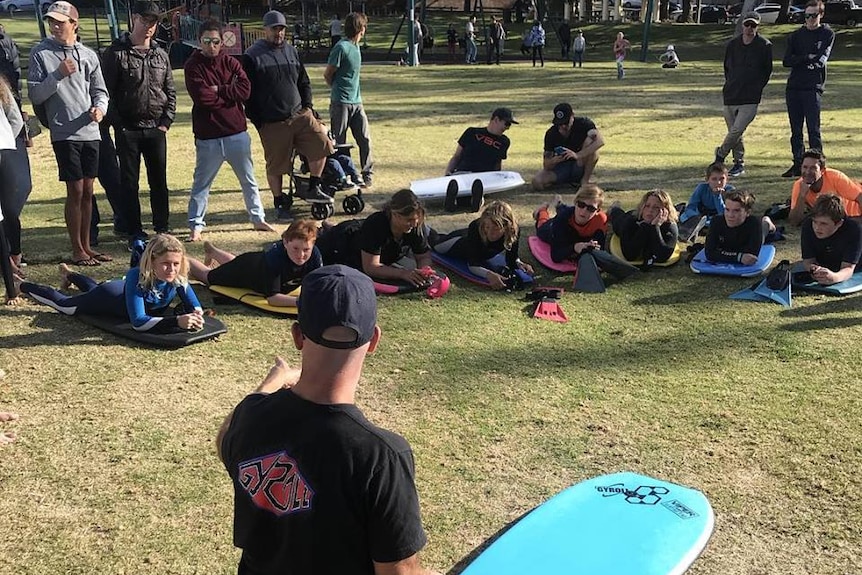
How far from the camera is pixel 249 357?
507 centimetres

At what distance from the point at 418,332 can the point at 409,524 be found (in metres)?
3.71

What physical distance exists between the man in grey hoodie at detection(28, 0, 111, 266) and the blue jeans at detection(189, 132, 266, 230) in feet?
3.39

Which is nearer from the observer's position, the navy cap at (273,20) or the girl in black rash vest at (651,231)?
the girl in black rash vest at (651,231)

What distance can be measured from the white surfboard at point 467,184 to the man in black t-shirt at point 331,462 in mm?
6890

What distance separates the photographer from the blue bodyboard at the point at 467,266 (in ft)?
21.1

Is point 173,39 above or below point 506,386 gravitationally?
above

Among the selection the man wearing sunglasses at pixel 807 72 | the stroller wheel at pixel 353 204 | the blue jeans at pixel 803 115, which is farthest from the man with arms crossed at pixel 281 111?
the blue jeans at pixel 803 115

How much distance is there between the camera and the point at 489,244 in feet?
21.4

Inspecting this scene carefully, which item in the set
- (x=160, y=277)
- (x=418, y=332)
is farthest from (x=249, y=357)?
(x=418, y=332)

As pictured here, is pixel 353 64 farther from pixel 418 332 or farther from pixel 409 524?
pixel 409 524

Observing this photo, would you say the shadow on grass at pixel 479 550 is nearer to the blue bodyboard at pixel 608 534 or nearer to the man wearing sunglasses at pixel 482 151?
the blue bodyboard at pixel 608 534

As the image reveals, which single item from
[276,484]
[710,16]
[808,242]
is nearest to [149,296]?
[276,484]

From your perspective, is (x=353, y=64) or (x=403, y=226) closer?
(x=403, y=226)

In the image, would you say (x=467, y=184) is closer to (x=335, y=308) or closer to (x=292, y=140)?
(x=292, y=140)
